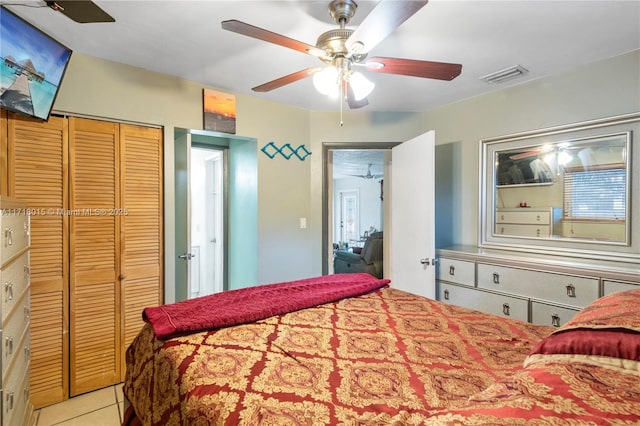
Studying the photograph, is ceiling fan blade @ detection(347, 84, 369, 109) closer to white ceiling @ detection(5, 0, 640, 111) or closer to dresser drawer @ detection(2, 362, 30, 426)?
white ceiling @ detection(5, 0, 640, 111)

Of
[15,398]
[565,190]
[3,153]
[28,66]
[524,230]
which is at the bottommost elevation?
[15,398]

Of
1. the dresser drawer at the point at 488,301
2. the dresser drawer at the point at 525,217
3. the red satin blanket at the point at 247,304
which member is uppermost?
the dresser drawer at the point at 525,217

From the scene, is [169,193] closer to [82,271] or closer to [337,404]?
[82,271]

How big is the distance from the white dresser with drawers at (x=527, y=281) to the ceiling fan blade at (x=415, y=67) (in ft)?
5.07

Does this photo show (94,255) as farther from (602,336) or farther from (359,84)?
(602,336)

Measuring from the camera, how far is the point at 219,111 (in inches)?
116

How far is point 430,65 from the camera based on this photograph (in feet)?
5.61

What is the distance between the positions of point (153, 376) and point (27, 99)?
6.23ft

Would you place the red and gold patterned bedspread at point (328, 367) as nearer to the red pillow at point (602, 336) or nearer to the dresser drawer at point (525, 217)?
the red pillow at point (602, 336)

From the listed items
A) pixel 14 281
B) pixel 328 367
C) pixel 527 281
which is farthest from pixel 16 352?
pixel 527 281

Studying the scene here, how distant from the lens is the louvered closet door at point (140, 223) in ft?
8.30

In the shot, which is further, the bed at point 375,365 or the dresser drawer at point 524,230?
the dresser drawer at point 524,230

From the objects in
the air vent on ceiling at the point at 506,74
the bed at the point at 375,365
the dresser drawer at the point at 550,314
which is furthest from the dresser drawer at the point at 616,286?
the air vent on ceiling at the point at 506,74

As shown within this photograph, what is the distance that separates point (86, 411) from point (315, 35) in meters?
2.86
